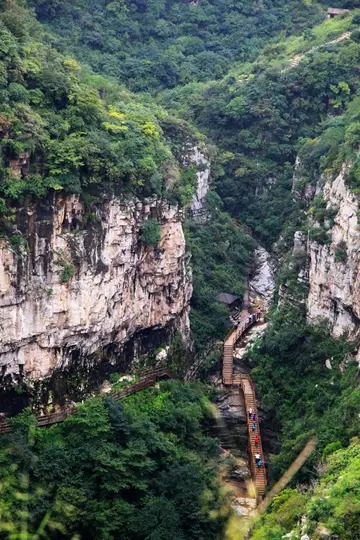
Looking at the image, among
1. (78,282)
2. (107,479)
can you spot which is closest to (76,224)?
(78,282)

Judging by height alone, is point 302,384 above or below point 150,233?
below

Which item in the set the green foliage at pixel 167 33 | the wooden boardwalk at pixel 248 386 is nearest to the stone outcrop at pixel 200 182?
the wooden boardwalk at pixel 248 386

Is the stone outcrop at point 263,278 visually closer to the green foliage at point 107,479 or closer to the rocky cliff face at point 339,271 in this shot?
the rocky cliff face at point 339,271

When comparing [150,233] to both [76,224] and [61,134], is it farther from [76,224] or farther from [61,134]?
[61,134]

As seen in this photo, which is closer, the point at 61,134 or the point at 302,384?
the point at 61,134

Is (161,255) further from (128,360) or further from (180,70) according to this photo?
(180,70)
